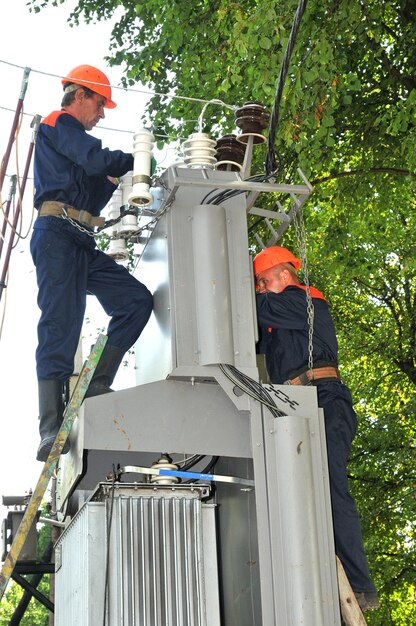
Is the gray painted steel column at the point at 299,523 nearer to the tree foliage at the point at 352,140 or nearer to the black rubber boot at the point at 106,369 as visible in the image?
the black rubber boot at the point at 106,369

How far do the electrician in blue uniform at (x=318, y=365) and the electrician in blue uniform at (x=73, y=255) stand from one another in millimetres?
962

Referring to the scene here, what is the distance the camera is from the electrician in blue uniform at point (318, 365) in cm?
678

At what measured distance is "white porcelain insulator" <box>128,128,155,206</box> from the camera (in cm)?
709

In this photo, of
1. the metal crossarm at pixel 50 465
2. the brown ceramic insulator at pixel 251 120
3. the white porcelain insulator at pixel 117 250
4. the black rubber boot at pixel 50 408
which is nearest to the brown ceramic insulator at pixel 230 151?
the brown ceramic insulator at pixel 251 120

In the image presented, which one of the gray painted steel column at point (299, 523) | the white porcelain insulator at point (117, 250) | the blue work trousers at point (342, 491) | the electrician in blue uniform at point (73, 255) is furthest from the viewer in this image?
the white porcelain insulator at point (117, 250)

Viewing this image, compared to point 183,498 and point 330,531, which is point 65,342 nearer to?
point 183,498

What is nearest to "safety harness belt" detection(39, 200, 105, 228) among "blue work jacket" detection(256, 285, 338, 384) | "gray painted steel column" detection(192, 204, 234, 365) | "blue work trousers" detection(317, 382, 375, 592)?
"gray painted steel column" detection(192, 204, 234, 365)

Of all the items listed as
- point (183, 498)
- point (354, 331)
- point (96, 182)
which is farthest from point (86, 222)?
point (354, 331)

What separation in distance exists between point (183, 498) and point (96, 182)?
9.20 ft

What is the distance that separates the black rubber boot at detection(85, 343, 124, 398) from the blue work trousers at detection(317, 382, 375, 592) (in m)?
1.53

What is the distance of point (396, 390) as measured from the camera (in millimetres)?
20578

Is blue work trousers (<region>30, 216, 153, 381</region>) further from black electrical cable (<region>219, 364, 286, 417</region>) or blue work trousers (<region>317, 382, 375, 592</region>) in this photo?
blue work trousers (<region>317, 382, 375, 592</region>)

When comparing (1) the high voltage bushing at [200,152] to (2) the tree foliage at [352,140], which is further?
(2) the tree foliage at [352,140]

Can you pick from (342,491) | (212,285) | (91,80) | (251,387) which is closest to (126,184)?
(91,80)
